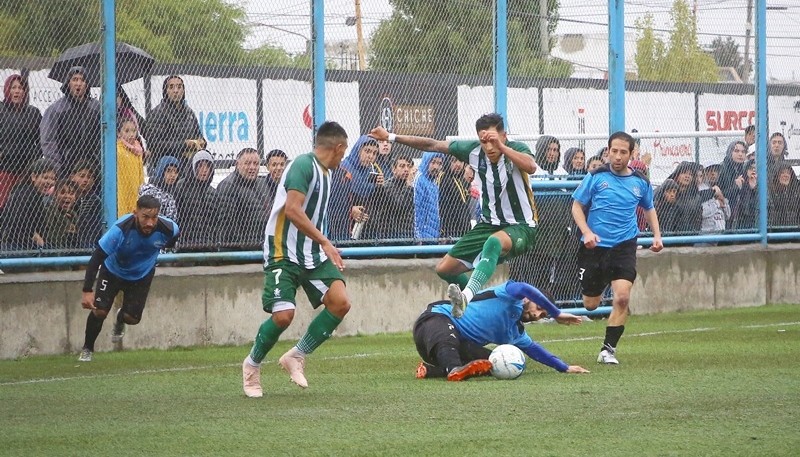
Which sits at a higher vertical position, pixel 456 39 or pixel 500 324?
pixel 456 39

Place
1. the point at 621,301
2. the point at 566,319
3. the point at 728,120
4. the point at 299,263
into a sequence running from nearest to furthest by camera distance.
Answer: the point at 299,263 < the point at 566,319 < the point at 621,301 < the point at 728,120

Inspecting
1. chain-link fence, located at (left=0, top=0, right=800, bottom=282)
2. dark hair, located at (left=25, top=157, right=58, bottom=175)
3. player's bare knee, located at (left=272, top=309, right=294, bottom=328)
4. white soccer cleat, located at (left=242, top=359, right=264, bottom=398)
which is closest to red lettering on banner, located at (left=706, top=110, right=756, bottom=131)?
chain-link fence, located at (left=0, top=0, right=800, bottom=282)

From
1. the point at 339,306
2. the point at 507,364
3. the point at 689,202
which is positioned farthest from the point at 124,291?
the point at 689,202

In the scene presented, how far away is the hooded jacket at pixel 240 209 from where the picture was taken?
1370 centimetres

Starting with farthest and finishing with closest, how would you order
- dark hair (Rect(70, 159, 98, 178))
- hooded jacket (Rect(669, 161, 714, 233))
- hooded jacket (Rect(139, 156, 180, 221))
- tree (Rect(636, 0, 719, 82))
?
hooded jacket (Rect(669, 161, 714, 233))
tree (Rect(636, 0, 719, 82))
hooded jacket (Rect(139, 156, 180, 221))
dark hair (Rect(70, 159, 98, 178))

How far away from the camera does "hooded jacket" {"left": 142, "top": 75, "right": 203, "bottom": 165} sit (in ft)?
42.9

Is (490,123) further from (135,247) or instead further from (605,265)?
(135,247)

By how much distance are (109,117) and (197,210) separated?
4.27 ft

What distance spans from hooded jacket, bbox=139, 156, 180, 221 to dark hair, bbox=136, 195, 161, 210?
2.97 ft

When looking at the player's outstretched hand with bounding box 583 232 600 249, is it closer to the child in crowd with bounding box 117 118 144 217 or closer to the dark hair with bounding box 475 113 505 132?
the dark hair with bounding box 475 113 505 132

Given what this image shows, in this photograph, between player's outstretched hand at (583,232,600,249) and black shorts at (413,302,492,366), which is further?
player's outstretched hand at (583,232,600,249)

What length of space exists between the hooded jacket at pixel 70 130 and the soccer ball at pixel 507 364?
16.4 ft

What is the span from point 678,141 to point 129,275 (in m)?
7.98

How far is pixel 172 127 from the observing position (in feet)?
43.3
